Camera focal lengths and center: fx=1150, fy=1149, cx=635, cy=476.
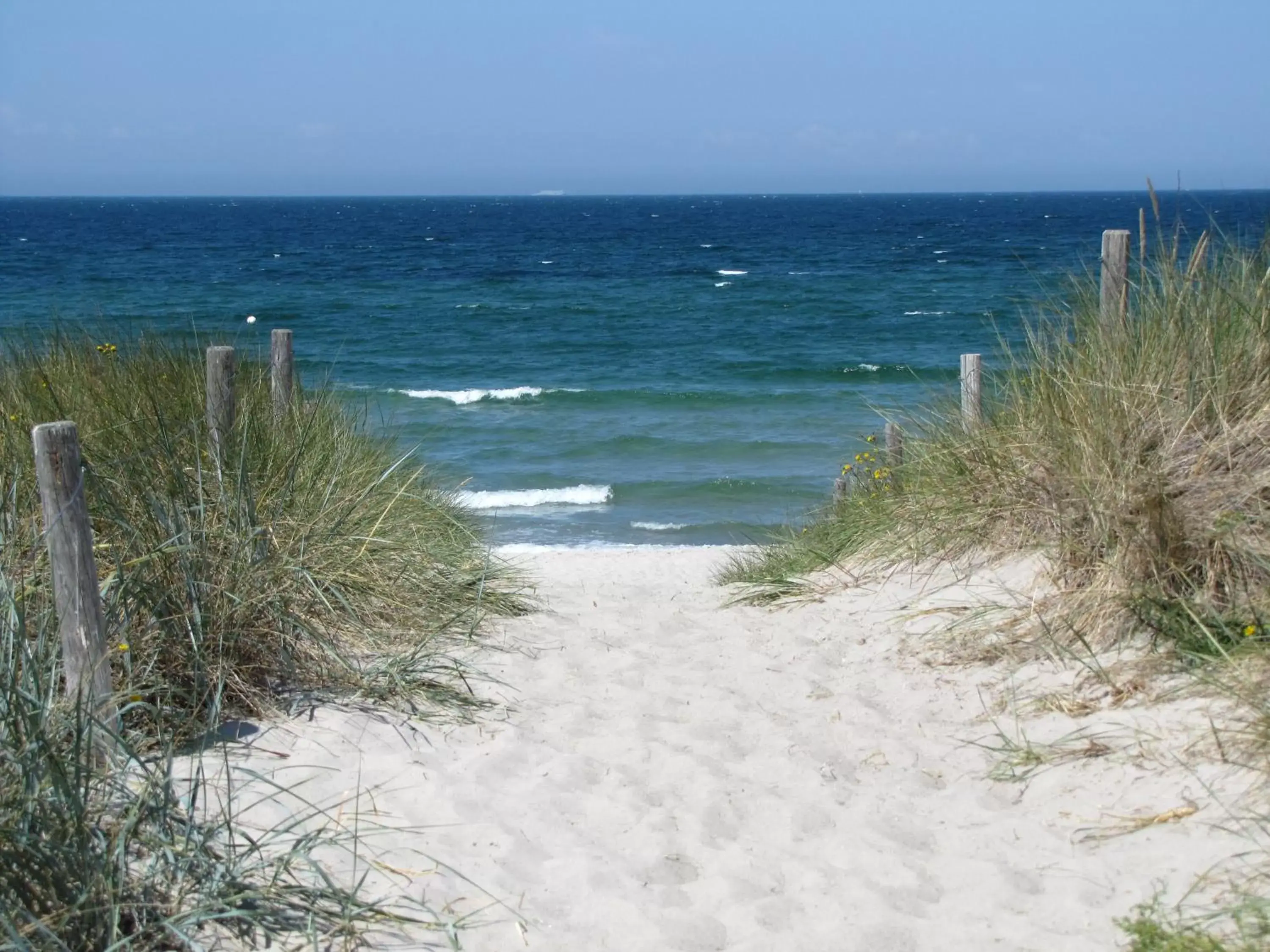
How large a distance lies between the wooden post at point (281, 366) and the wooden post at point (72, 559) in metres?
2.46

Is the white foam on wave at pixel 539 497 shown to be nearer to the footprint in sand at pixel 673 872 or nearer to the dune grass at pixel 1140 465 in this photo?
the dune grass at pixel 1140 465

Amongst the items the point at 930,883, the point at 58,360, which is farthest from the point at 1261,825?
the point at 58,360

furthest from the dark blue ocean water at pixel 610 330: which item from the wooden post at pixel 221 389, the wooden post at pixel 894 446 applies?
the wooden post at pixel 221 389

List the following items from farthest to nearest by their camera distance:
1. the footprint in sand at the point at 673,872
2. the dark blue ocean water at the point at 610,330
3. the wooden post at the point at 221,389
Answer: the dark blue ocean water at the point at 610,330
the wooden post at the point at 221,389
the footprint in sand at the point at 673,872

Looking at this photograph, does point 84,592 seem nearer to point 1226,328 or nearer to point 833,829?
point 833,829

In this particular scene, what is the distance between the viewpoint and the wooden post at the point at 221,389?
530cm

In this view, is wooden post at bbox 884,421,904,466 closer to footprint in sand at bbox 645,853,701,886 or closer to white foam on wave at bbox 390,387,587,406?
footprint in sand at bbox 645,853,701,886

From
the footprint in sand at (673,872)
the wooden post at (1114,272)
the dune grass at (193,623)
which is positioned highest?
the wooden post at (1114,272)

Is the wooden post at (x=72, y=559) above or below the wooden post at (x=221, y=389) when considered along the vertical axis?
below

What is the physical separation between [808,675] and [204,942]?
10.1 ft

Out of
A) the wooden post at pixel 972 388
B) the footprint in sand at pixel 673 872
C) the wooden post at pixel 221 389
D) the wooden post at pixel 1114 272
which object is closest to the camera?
the footprint in sand at pixel 673 872

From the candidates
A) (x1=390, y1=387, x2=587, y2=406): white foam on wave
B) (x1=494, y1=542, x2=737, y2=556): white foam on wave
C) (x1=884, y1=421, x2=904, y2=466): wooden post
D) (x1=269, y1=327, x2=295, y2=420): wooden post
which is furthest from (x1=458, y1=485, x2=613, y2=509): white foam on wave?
(x1=269, y1=327, x2=295, y2=420): wooden post

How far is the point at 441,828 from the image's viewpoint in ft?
12.5

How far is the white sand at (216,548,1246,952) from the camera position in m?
3.32
